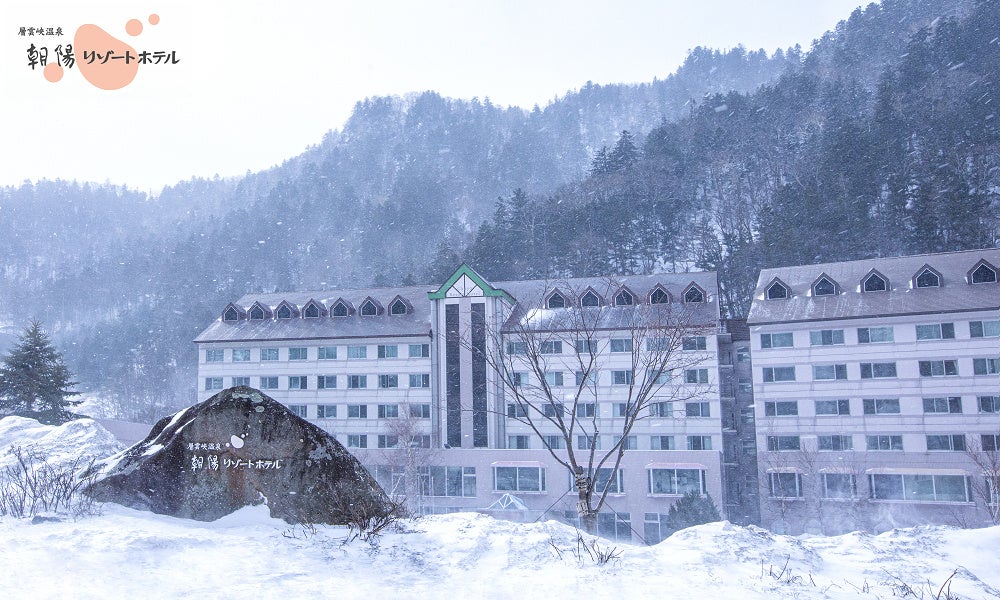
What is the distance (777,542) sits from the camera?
635 cm

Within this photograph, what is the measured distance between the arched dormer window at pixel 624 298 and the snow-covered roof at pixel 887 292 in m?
6.74

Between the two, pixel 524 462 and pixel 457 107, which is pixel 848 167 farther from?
pixel 457 107

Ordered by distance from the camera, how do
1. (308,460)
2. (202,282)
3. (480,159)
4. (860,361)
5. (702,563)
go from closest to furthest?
(702,563) < (308,460) < (860,361) < (202,282) < (480,159)

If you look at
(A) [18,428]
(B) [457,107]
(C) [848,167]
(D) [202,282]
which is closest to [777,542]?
(A) [18,428]

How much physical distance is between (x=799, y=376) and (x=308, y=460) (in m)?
34.6

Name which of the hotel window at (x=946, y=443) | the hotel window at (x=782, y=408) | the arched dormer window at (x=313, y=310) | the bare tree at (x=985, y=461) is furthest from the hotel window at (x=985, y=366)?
the arched dormer window at (x=313, y=310)

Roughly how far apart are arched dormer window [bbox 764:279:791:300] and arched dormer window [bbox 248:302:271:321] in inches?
1273

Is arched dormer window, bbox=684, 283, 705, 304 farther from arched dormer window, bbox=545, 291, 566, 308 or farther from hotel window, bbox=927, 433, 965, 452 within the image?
hotel window, bbox=927, 433, 965, 452

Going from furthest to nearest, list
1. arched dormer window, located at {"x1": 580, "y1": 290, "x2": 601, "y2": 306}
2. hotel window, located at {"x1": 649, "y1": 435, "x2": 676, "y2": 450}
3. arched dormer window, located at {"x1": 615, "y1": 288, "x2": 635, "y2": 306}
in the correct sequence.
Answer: arched dormer window, located at {"x1": 580, "y1": 290, "x2": 601, "y2": 306} → arched dormer window, located at {"x1": 615, "y1": 288, "x2": 635, "y2": 306} → hotel window, located at {"x1": 649, "y1": 435, "x2": 676, "y2": 450}

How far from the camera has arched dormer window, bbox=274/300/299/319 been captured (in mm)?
46219

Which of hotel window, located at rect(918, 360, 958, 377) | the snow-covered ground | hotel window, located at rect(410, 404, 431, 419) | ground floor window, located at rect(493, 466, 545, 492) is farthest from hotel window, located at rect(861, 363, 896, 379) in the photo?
the snow-covered ground

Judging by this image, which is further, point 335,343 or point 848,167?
point 848,167

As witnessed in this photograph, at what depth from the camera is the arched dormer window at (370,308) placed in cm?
4472

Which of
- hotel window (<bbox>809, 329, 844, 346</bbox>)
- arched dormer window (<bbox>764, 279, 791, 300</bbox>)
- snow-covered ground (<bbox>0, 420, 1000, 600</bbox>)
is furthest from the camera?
arched dormer window (<bbox>764, 279, 791, 300</bbox>)
